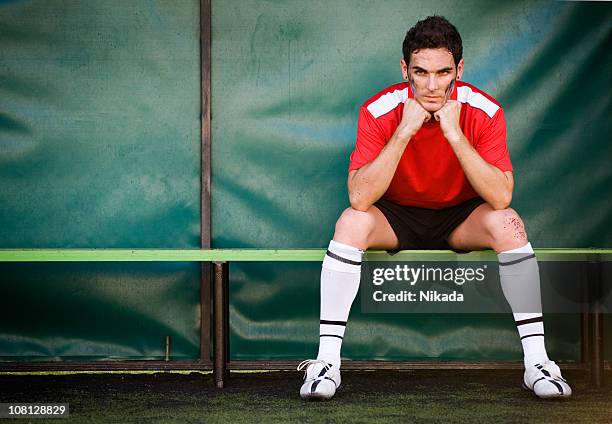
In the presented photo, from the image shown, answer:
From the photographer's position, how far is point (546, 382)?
2936 millimetres

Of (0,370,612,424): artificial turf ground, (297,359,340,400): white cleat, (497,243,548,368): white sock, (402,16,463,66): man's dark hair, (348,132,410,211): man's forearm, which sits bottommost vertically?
(0,370,612,424): artificial turf ground

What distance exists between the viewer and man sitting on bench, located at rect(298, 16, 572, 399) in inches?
120

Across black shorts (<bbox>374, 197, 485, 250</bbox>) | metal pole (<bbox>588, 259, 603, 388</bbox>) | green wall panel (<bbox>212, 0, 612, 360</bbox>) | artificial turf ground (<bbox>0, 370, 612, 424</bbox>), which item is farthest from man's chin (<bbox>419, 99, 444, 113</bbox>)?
artificial turf ground (<bbox>0, 370, 612, 424</bbox>)

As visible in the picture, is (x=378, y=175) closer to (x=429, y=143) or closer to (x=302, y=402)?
(x=429, y=143)

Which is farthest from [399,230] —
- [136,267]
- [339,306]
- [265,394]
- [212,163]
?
[136,267]

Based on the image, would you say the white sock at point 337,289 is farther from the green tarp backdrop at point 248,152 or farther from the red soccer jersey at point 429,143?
the green tarp backdrop at point 248,152

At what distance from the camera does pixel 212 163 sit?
12.8 feet

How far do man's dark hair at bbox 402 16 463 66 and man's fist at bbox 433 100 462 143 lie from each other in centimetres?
20

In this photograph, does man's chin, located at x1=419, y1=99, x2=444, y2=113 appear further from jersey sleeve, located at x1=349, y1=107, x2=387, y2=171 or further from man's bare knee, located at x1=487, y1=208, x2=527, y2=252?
man's bare knee, located at x1=487, y1=208, x2=527, y2=252

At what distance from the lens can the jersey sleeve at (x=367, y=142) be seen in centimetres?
325

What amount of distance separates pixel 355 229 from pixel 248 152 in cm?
100

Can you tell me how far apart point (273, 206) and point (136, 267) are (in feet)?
Answer: 2.21

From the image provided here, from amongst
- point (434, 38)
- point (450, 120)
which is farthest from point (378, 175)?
point (434, 38)

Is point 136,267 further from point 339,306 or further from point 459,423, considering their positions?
point 459,423
